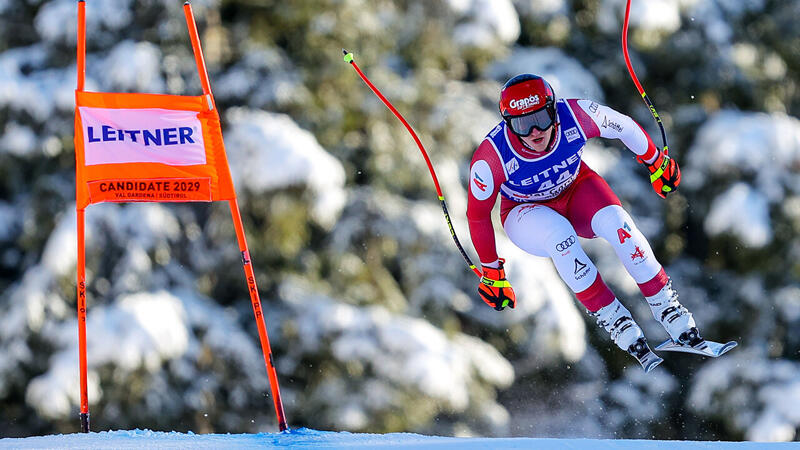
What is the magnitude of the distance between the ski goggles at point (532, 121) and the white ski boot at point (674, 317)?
0.96 m

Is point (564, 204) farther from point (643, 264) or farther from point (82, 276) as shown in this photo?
point (82, 276)

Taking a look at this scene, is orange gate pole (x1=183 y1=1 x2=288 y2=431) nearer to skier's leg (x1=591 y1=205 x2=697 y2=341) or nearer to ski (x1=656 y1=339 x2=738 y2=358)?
skier's leg (x1=591 y1=205 x2=697 y2=341)

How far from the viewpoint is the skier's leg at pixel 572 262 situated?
5449mm

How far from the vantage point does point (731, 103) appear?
42.2 feet

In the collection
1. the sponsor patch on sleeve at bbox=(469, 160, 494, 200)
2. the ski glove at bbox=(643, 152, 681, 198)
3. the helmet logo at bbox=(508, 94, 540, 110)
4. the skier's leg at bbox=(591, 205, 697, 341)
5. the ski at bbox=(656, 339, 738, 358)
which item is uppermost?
Result: the helmet logo at bbox=(508, 94, 540, 110)

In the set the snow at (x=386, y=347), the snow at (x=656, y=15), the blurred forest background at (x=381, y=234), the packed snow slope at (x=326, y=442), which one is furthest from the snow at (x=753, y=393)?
the packed snow slope at (x=326, y=442)

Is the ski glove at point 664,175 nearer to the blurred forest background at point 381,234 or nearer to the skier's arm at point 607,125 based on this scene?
the skier's arm at point 607,125

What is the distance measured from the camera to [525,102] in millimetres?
5250

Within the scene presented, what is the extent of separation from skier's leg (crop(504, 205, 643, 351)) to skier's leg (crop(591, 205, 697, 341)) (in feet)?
0.45

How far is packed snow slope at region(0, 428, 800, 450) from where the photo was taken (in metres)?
5.61

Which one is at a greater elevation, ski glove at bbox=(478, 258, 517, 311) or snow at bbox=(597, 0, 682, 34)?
snow at bbox=(597, 0, 682, 34)

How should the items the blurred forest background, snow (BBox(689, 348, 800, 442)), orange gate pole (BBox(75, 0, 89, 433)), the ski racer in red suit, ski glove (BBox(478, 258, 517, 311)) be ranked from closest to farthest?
the ski racer in red suit < ski glove (BBox(478, 258, 517, 311)) < orange gate pole (BBox(75, 0, 89, 433)) < the blurred forest background < snow (BBox(689, 348, 800, 442))

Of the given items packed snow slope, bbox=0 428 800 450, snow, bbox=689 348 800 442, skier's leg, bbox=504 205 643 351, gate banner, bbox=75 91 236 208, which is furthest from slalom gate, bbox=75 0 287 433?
snow, bbox=689 348 800 442

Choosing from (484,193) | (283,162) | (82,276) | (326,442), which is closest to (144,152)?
(82,276)
